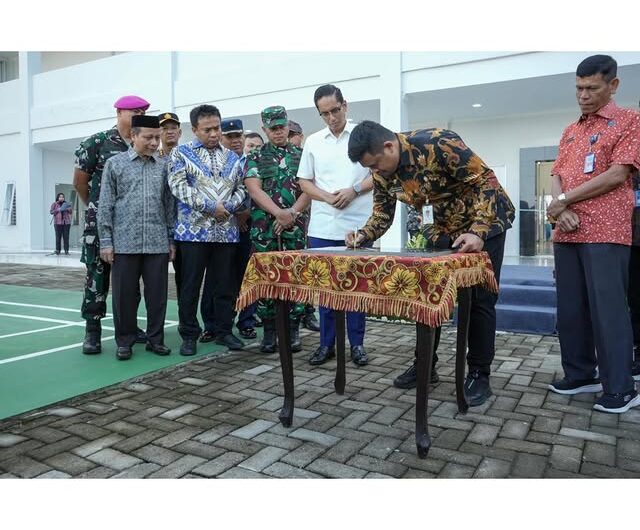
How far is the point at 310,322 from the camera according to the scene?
514 centimetres

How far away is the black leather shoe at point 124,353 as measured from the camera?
12.9ft

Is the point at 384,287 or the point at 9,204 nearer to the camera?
the point at 384,287

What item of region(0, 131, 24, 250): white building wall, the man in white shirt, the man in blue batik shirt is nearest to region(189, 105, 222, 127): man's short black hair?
the man in blue batik shirt

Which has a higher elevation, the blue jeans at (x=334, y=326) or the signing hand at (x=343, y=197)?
the signing hand at (x=343, y=197)

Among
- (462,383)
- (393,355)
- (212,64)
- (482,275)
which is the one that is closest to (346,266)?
(482,275)

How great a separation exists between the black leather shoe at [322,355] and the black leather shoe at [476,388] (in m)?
1.07

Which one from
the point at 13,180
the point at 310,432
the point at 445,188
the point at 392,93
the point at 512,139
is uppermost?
the point at 392,93

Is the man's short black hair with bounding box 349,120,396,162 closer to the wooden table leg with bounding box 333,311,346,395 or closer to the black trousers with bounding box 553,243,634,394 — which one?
the wooden table leg with bounding box 333,311,346,395

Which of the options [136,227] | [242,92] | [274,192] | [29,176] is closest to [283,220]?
[274,192]

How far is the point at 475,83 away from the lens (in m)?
9.13

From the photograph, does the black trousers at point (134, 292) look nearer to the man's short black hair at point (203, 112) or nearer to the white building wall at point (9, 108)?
the man's short black hair at point (203, 112)

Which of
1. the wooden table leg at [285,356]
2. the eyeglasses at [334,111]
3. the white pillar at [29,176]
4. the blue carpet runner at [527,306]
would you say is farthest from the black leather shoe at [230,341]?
the white pillar at [29,176]

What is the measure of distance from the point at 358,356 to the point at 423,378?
1506 millimetres

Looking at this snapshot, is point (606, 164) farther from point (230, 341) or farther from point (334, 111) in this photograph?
point (230, 341)
